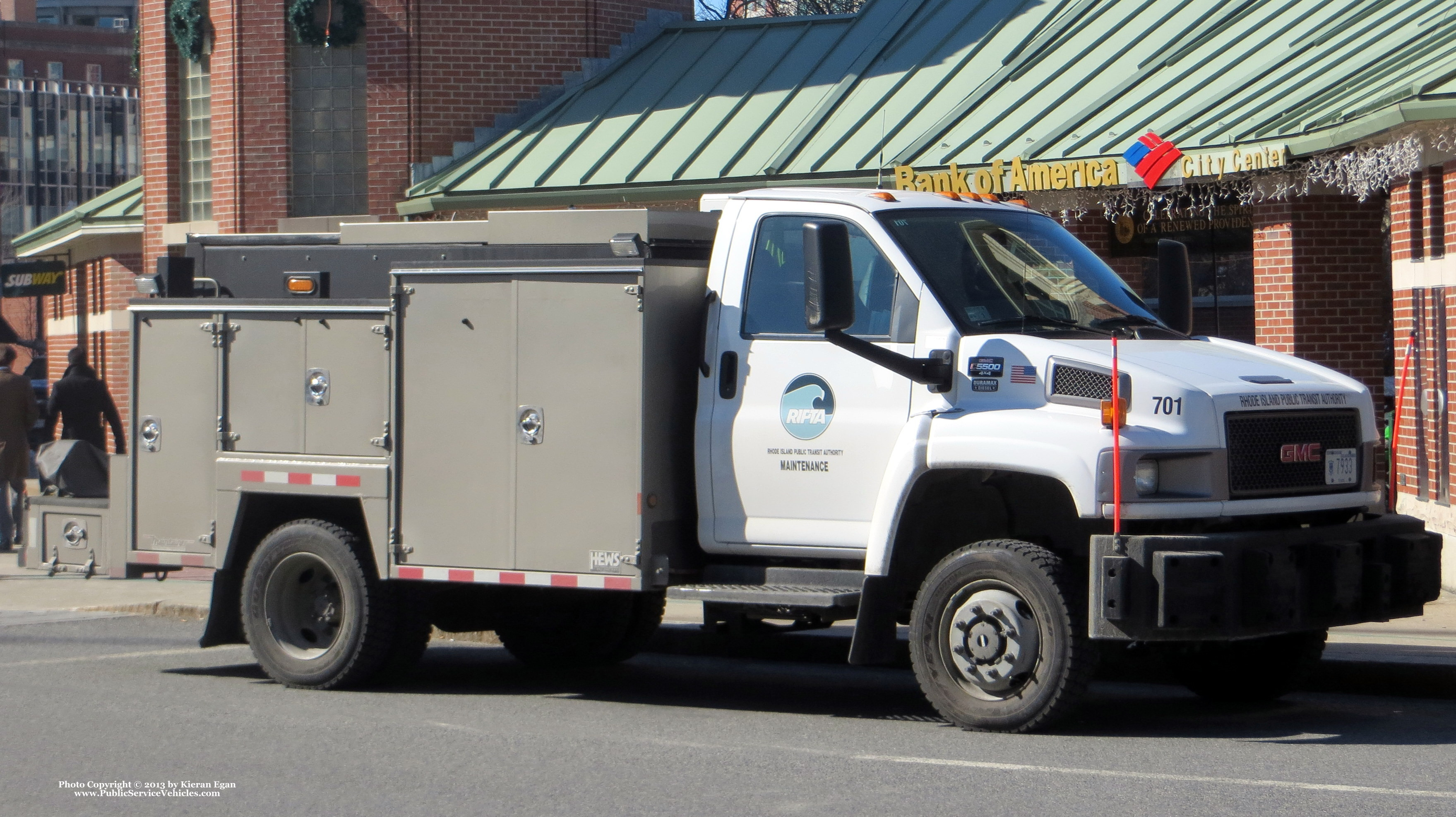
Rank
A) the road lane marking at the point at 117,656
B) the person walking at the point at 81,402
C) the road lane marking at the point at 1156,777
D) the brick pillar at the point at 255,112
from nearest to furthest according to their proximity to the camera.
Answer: the road lane marking at the point at 1156,777 → the road lane marking at the point at 117,656 → the person walking at the point at 81,402 → the brick pillar at the point at 255,112

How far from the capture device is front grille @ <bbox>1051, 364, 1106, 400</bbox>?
24.0 feet

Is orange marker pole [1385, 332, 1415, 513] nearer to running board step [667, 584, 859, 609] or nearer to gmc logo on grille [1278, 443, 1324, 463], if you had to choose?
gmc logo on grille [1278, 443, 1324, 463]

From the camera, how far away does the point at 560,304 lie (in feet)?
27.8

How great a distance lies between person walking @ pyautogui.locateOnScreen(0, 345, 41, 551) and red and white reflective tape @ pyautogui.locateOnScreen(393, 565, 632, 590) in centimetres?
929

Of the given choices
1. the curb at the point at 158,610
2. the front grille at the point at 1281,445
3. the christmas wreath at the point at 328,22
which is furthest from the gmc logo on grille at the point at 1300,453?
the christmas wreath at the point at 328,22

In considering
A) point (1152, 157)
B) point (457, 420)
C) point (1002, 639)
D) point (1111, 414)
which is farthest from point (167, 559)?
point (1152, 157)

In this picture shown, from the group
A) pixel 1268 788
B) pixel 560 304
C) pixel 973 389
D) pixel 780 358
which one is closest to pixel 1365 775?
pixel 1268 788

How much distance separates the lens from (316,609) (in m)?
9.50

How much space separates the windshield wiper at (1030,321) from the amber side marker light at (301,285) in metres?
3.75

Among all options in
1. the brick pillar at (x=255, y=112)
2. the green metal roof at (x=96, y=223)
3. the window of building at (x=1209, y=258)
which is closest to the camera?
the window of building at (x=1209, y=258)

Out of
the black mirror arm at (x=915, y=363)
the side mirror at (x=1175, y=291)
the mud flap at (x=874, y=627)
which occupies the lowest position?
the mud flap at (x=874, y=627)

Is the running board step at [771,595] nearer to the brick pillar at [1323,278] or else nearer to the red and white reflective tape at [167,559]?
the red and white reflective tape at [167,559]

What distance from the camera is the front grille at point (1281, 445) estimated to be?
7.36 m

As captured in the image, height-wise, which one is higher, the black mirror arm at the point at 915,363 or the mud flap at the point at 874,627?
the black mirror arm at the point at 915,363
